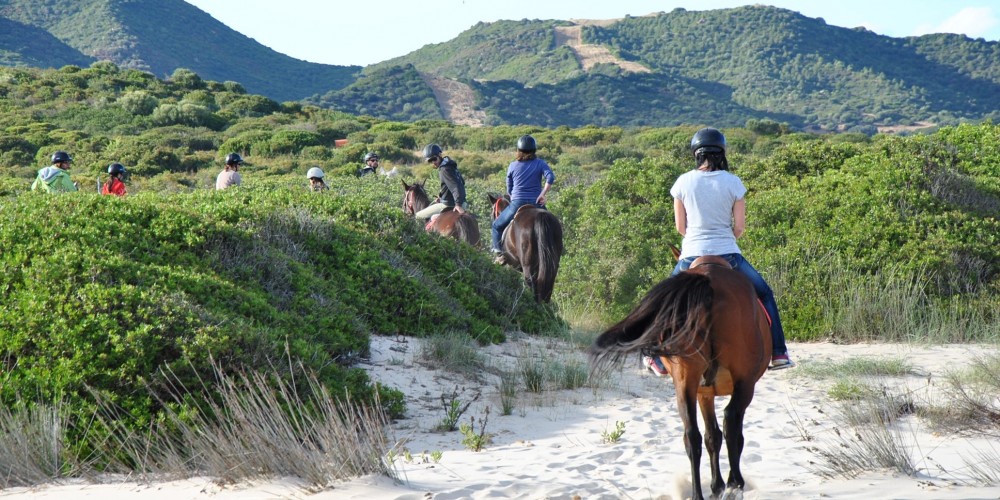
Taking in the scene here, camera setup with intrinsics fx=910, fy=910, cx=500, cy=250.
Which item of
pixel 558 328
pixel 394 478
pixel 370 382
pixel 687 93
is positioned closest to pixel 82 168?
pixel 558 328

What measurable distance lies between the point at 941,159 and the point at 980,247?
2.55 meters

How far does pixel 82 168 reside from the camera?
115 feet

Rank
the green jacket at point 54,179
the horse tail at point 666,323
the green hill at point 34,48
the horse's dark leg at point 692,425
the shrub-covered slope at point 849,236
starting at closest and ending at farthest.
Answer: the horse tail at point 666,323 < the horse's dark leg at point 692,425 < the shrub-covered slope at point 849,236 < the green jacket at point 54,179 < the green hill at point 34,48

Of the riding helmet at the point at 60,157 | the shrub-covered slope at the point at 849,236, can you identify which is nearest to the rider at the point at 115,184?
the riding helmet at the point at 60,157

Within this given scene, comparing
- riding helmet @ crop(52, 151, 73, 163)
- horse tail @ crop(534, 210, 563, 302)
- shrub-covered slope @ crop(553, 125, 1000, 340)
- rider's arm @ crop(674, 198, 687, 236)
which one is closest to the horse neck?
horse tail @ crop(534, 210, 563, 302)

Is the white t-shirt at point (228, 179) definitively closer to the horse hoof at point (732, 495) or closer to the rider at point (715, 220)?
the rider at point (715, 220)

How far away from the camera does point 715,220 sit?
577cm

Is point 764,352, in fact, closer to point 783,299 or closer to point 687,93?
point 783,299

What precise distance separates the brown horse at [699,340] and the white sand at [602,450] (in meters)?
0.67

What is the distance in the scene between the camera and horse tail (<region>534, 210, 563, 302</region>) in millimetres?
12180

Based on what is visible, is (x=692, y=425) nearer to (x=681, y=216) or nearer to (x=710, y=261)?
(x=710, y=261)

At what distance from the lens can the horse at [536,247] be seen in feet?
40.0

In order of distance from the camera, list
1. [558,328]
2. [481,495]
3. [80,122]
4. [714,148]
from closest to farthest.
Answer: [481,495] → [714,148] → [558,328] → [80,122]

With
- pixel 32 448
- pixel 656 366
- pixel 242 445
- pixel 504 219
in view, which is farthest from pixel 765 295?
pixel 504 219
